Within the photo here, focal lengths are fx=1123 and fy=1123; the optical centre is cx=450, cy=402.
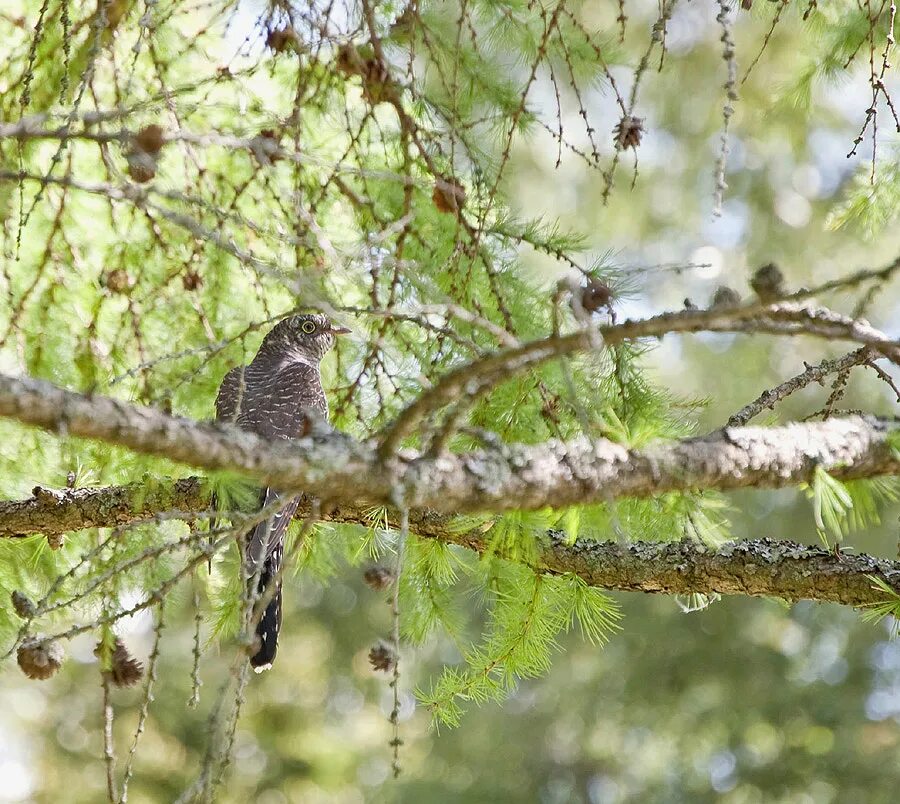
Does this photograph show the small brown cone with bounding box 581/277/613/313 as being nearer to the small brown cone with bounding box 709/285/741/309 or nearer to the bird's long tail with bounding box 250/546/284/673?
the small brown cone with bounding box 709/285/741/309

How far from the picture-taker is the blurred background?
695 centimetres

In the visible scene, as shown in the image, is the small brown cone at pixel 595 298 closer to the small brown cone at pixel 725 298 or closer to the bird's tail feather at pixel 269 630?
the small brown cone at pixel 725 298

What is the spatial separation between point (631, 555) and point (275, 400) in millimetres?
1232

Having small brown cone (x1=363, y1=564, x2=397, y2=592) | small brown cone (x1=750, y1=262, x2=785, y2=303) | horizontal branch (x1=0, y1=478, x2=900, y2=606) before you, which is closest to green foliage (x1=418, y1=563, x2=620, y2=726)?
horizontal branch (x1=0, y1=478, x2=900, y2=606)

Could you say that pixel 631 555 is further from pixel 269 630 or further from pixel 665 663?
pixel 665 663

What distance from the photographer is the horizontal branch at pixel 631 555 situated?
233 cm

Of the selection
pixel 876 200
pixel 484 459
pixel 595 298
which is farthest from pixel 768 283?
pixel 876 200

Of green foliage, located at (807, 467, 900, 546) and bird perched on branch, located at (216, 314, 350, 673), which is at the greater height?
bird perched on branch, located at (216, 314, 350, 673)

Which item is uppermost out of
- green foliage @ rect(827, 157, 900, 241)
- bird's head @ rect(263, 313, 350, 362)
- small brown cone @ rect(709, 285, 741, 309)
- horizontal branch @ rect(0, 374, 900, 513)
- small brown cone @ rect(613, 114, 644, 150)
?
bird's head @ rect(263, 313, 350, 362)

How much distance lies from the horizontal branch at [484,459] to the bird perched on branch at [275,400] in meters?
0.85

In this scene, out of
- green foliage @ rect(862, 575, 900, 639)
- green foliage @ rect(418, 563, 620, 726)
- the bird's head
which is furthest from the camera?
the bird's head

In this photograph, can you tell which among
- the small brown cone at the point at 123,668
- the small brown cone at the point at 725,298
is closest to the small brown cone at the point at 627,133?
the small brown cone at the point at 725,298

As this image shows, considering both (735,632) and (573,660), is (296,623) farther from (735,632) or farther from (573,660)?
(735,632)

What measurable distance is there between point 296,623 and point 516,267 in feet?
22.2
